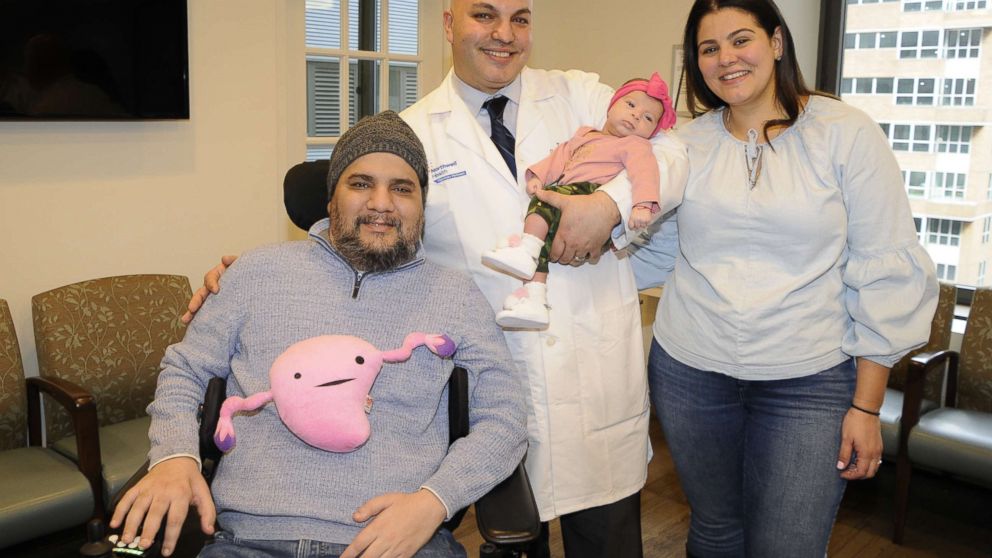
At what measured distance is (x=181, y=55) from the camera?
10.7 ft

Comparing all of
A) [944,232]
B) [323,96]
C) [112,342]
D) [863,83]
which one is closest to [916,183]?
[944,232]

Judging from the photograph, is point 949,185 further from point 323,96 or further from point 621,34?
point 323,96

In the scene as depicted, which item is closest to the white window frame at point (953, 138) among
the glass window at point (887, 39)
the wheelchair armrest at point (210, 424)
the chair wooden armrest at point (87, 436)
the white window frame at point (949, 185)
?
the white window frame at point (949, 185)

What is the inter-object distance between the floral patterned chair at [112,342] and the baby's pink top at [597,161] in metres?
1.72

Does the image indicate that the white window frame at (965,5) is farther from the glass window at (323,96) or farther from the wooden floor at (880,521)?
the glass window at (323,96)

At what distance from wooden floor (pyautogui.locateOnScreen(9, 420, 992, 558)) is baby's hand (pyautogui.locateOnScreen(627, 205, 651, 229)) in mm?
1712

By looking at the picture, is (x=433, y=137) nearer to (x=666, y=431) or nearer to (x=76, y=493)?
(x=666, y=431)

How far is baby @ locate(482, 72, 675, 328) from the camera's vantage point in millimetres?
1741

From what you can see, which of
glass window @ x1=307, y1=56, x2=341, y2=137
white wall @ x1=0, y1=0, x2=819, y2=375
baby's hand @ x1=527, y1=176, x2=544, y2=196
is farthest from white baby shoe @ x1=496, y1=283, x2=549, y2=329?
glass window @ x1=307, y1=56, x2=341, y2=137

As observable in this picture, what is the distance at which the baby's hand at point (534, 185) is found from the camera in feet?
6.13

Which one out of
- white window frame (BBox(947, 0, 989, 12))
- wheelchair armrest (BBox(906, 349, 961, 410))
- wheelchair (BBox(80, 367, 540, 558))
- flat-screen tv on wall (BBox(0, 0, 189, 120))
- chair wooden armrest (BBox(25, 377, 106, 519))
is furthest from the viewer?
white window frame (BBox(947, 0, 989, 12))

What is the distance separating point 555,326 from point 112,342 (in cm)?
190

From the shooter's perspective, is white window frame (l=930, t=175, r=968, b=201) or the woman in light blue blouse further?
white window frame (l=930, t=175, r=968, b=201)

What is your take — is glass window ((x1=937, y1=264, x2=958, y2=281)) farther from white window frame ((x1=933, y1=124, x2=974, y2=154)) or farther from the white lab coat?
the white lab coat
